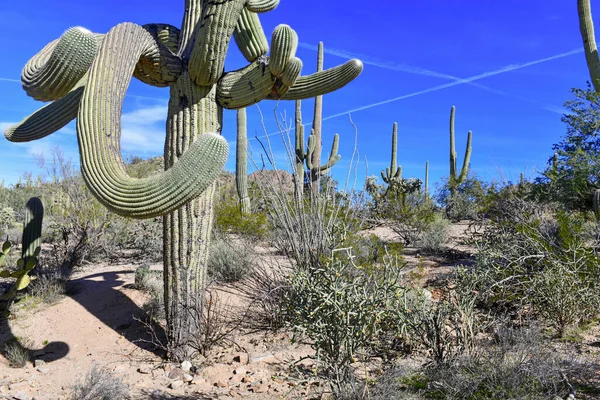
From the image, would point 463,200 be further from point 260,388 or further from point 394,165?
A: point 260,388

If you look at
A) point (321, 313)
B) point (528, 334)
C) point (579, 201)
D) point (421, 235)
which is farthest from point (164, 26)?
point (579, 201)

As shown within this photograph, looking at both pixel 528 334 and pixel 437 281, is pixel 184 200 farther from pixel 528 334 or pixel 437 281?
pixel 437 281

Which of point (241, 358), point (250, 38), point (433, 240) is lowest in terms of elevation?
point (241, 358)

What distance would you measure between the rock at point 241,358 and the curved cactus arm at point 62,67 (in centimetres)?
292

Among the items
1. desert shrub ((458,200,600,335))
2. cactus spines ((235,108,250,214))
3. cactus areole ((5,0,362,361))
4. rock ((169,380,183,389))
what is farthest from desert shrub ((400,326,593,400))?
cactus spines ((235,108,250,214))

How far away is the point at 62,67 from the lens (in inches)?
151

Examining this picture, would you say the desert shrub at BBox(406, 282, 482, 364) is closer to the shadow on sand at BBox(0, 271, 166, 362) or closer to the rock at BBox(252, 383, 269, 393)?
the rock at BBox(252, 383, 269, 393)

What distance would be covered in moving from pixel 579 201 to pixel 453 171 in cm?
959

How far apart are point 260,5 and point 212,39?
119 centimetres

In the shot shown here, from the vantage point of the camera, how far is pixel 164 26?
5164 mm

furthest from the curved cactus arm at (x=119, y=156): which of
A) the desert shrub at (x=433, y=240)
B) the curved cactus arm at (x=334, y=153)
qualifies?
the curved cactus arm at (x=334, y=153)

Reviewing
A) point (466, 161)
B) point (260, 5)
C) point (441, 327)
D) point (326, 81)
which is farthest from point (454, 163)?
point (441, 327)

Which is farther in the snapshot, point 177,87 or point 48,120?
point 48,120

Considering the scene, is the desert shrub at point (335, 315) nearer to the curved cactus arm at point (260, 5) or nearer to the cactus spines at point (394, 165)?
the curved cactus arm at point (260, 5)
